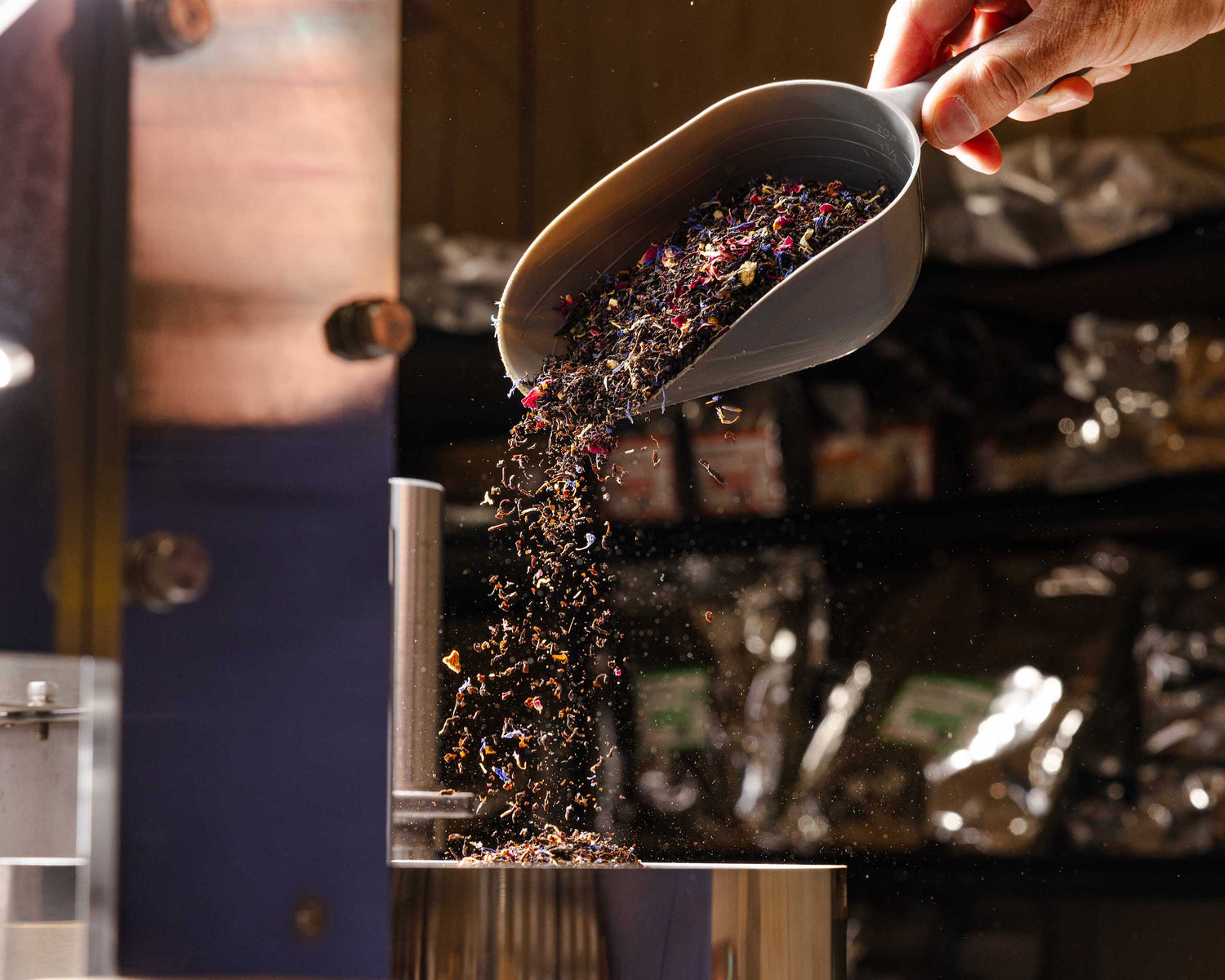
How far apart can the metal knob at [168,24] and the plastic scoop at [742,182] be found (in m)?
0.22

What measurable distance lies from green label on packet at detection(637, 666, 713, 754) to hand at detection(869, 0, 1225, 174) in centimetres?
67

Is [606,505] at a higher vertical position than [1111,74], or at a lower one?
lower

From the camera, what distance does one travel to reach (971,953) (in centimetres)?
125

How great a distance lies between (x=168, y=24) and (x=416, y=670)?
1.17ft

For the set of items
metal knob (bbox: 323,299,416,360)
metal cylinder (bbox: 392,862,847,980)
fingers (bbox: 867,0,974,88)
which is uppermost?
fingers (bbox: 867,0,974,88)

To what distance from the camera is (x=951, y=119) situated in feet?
2.39

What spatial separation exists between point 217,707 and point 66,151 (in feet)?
1.39

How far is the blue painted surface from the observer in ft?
1.87

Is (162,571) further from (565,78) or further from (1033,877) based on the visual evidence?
(565,78)

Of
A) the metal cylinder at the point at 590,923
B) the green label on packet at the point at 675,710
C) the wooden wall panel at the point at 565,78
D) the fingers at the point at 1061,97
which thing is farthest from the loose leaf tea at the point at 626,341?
the wooden wall panel at the point at 565,78

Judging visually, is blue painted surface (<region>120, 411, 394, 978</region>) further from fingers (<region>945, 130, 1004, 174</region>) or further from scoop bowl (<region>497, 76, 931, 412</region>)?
fingers (<region>945, 130, 1004, 174</region>)

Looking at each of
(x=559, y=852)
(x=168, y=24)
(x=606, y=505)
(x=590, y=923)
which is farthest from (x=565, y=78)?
(x=590, y=923)

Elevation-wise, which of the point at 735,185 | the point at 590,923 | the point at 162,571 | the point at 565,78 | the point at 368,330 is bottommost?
the point at 590,923

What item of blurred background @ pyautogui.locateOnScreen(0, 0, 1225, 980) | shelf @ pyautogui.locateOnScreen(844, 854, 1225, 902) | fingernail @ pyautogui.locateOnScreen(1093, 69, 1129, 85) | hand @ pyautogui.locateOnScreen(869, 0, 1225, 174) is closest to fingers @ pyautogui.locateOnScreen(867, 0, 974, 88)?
hand @ pyautogui.locateOnScreen(869, 0, 1225, 174)
